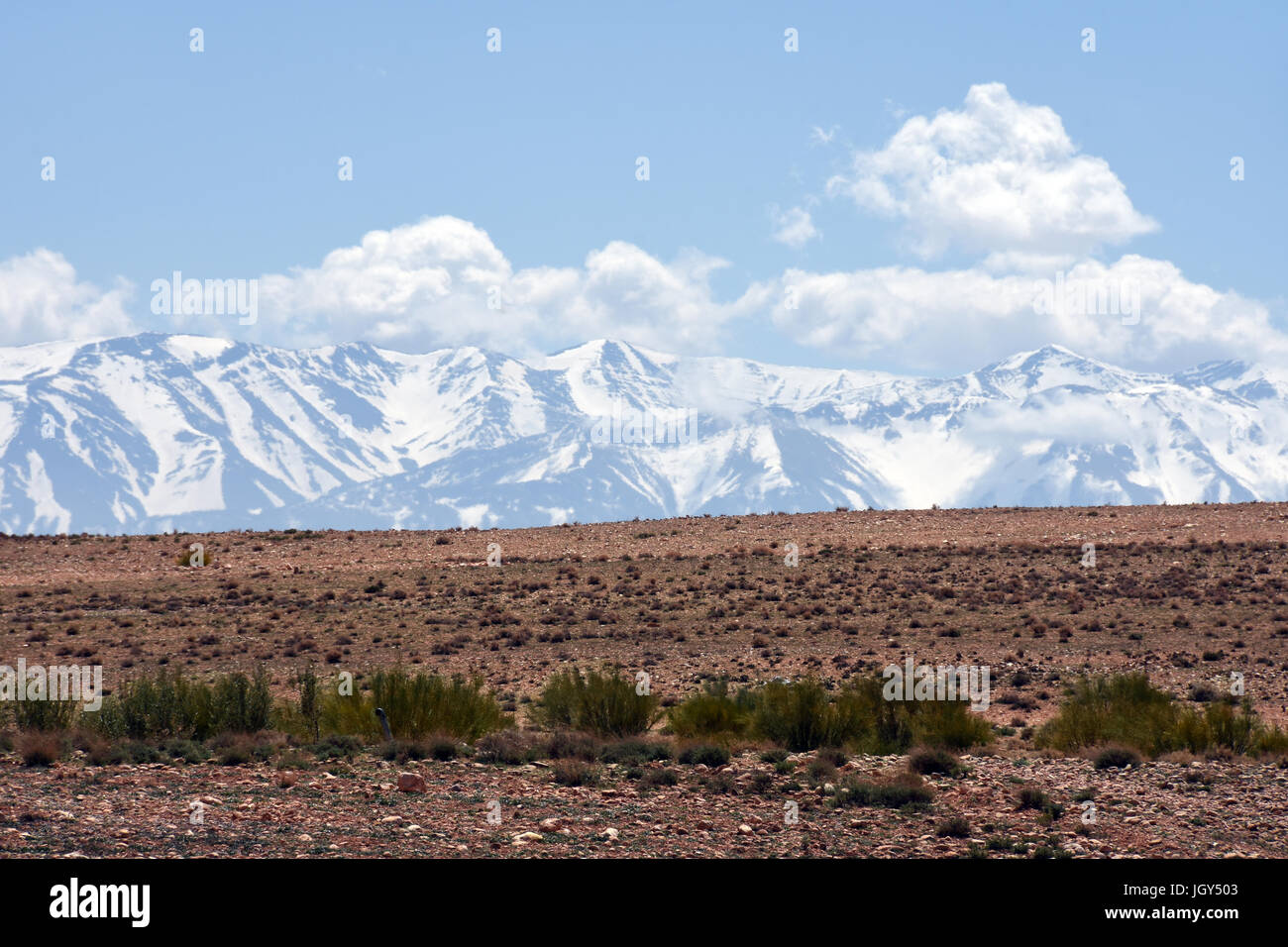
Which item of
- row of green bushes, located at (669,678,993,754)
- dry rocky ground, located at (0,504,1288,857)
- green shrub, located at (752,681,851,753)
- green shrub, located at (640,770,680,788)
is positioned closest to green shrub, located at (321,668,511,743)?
dry rocky ground, located at (0,504,1288,857)

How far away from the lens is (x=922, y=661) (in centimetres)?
3088

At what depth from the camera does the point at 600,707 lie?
68.3ft

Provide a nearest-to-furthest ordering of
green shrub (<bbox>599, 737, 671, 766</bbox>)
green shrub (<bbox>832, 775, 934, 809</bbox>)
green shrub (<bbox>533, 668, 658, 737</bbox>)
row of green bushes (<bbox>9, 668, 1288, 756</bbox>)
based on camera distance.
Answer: green shrub (<bbox>832, 775, 934, 809</bbox>) < green shrub (<bbox>599, 737, 671, 766</bbox>) < row of green bushes (<bbox>9, 668, 1288, 756</bbox>) < green shrub (<bbox>533, 668, 658, 737</bbox>)

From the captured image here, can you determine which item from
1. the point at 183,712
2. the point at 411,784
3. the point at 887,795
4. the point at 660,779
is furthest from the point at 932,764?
the point at 183,712

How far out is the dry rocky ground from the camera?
531 inches

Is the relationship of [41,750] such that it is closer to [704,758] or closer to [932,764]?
[704,758]

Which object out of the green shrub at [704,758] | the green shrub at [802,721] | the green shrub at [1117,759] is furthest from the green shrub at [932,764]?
the green shrub at [704,758]

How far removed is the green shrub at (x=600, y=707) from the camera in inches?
816

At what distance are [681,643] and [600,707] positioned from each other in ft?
45.3

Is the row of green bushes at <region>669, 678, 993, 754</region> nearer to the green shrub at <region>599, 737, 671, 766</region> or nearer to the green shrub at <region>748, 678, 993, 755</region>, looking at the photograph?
the green shrub at <region>748, 678, 993, 755</region>

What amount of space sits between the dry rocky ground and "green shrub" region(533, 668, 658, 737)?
2.98 metres
